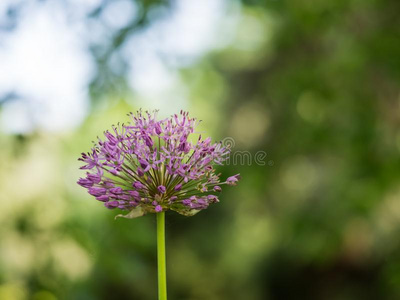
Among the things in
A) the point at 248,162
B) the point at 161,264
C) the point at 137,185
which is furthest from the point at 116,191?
the point at 248,162

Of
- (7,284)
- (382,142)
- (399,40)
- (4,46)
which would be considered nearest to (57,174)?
(7,284)

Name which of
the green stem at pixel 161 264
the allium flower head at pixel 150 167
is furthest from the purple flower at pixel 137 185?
the green stem at pixel 161 264

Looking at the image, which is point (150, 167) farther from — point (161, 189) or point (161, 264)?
point (161, 264)

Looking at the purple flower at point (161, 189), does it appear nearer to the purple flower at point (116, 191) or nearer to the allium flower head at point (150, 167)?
the allium flower head at point (150, 167)

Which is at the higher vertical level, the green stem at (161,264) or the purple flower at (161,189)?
the purple flower at (161,189)

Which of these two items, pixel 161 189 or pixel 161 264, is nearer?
pixel 161 264

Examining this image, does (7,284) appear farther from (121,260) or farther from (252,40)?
(252,40)

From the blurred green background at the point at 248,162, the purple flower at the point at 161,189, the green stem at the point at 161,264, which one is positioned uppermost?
the blurred green background at the point at 248,162

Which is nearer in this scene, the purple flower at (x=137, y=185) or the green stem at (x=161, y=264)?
the green stem at (x=161, y=264)

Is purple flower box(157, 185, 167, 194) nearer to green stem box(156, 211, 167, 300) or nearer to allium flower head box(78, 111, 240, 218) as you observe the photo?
allium flower head box(78, 111, 240, 218)

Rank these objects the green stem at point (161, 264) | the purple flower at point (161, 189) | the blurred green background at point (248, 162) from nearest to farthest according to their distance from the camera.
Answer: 1. the green stem at point (161, 264)
2. the purple flower at point (161, 189)
3. the blurred green background at point (248, 162)
